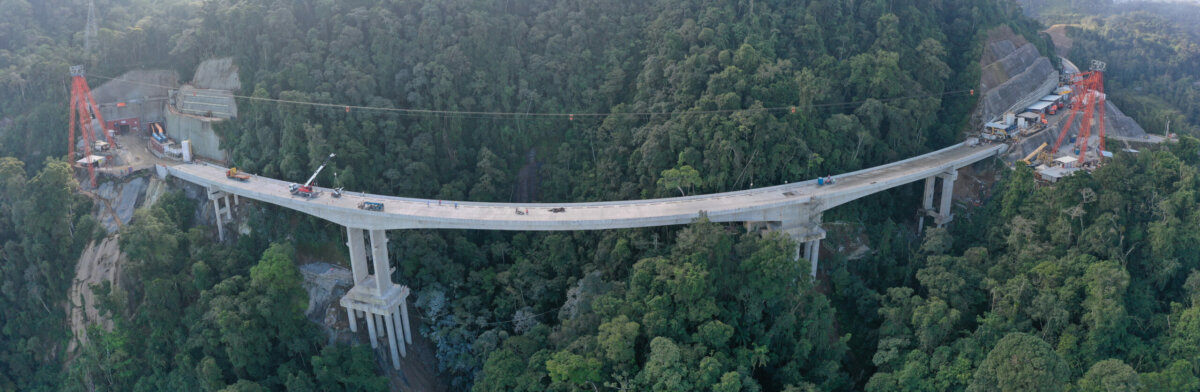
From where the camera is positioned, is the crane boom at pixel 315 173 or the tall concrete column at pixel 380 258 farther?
the crane boom at pixel 315 173

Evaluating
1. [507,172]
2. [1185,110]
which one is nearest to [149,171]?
[507,172]

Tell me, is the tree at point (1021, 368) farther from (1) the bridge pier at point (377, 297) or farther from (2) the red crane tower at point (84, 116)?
(2) the red crane tower at point (84, 116)

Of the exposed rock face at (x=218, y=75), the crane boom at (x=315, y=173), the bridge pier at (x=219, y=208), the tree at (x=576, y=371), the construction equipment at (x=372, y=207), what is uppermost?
the exposed rock face at (x=218, y=75)

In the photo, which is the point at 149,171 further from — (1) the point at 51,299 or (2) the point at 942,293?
(2) the point at 942,293

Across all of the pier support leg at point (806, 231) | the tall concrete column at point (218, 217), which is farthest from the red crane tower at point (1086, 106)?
the tall concrete column at point (218, 217)

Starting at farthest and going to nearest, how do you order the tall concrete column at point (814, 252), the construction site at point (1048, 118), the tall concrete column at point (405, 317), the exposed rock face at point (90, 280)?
1. the construction site at point (1048, 118)
2. the exposed rock face at point (90, 280)
3. the tall concrete column at point (814, 252)
4. the tall concrete column at point (405, 317)

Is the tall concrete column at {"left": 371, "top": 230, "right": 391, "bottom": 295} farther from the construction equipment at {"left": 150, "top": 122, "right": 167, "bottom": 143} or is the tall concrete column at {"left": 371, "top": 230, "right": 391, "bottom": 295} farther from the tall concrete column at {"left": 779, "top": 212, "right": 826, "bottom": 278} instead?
the construction equipment at {"left": 150, "top": 122, "right": 167, "bottom": 143}

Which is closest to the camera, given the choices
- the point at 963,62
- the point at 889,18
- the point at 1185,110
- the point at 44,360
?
the point at 44,360

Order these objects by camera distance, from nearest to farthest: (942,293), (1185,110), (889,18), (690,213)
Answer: (942,293) < (690,213) < (889,18) < (1185,110)
